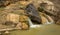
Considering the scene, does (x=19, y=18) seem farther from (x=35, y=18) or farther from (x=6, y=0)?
(x=6, y=0)

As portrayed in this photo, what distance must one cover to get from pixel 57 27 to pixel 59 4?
754 cm

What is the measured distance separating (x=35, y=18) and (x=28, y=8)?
1646 millimetres

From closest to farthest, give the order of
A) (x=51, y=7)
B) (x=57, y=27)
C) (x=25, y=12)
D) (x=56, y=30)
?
(x=56, y=30), (x=57, y=27), (x=25, y=12), (x=51, y=7)

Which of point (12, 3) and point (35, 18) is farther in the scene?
point (12, 3)

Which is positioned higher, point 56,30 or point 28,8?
point 28,8

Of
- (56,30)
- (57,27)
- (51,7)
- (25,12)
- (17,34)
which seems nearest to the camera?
(17,34)

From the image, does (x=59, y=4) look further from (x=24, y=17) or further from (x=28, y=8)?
(x=24, y=17)

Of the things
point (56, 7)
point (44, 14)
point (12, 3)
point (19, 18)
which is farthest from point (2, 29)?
point (56, 7)

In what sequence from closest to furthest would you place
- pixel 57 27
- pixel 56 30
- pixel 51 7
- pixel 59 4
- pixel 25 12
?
pixel 56 30, pixel 57 27, pixel 25 12, pixel 51 7, pixel 59 4

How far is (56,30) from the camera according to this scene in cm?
1515

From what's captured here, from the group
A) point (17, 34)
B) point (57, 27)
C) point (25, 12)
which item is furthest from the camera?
point (25, 12)

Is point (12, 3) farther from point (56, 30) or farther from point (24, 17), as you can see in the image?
point (56, 30)

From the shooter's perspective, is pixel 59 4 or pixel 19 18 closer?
pixel 19 18

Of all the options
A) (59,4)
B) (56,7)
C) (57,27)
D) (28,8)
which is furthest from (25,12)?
(59,4)
